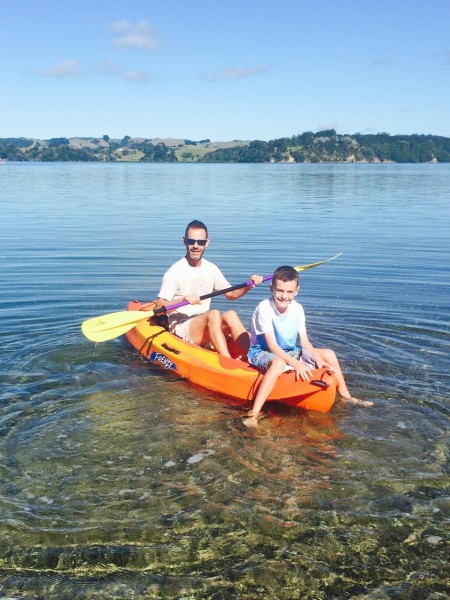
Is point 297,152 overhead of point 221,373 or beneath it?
overhead

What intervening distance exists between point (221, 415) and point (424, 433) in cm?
A: 196

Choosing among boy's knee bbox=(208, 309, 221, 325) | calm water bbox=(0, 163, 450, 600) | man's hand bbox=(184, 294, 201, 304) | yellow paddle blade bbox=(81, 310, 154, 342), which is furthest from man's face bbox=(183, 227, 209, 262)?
calm water bbox=(0, 163, 450, 600)

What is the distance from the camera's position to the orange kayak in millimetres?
6328

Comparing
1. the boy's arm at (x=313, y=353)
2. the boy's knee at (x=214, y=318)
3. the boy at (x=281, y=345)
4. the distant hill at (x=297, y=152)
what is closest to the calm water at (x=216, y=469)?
the boy at (x=281, y=345)

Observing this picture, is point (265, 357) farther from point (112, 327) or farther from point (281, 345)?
point (112, 327)

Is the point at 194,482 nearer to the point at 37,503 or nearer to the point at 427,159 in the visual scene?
the point at 37,503

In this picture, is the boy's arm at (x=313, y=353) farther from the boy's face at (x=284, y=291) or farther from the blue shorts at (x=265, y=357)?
the boy's face at (x=284, y=291)

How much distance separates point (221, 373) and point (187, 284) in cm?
146

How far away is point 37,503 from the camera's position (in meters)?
4.74

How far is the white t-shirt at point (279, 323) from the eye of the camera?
6590 millimetres

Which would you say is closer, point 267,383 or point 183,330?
point 267,383

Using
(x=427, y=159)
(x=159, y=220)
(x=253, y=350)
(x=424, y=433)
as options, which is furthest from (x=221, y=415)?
(x=427, y=159)

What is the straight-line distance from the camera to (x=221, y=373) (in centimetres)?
691

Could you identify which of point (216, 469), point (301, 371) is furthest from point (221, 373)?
point (216, 469)
